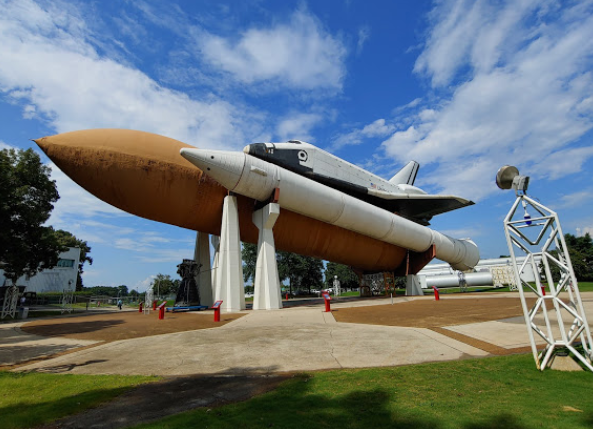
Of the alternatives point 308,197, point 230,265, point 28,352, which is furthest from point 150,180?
point 28,352

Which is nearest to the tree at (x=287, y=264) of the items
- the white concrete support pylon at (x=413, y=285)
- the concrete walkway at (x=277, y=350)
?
the white concrete support pylon at (x=413, y=285)

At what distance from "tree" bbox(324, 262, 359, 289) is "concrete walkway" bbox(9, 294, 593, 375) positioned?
5729cm

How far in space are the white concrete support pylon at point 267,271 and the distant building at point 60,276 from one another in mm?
44180

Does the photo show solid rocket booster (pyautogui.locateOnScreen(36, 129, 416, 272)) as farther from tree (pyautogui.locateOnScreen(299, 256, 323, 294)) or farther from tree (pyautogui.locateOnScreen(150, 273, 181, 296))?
tree (pyautogui.locateOnScreen(150, 273, 181, 296))

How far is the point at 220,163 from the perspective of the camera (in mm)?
15305

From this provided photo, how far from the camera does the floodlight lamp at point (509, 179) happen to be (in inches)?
235

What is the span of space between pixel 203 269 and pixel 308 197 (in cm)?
932

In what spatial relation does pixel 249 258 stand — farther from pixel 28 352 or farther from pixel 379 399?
pixel 379 399

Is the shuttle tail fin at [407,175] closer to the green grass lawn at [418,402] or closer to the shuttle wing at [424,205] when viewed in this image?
the shuttle wing at [424,205]

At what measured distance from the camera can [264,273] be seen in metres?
17.0

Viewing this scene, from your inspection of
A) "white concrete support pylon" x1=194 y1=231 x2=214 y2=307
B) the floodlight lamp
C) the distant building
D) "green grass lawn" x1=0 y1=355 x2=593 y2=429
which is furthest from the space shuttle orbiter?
the distant building

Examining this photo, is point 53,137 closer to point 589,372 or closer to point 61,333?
point 61,333

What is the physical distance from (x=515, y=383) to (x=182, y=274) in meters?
19.3

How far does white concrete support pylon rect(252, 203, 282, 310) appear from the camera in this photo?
1675 centimetres
